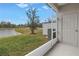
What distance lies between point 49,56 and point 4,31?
523mm

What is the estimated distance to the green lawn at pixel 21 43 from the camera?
1.94 metres

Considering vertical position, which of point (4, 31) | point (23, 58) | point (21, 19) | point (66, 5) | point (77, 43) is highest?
point (66, 5)

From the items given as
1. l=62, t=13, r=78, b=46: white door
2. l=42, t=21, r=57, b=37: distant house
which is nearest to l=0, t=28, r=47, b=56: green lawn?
l=42, t=21, r=57, b=37: distant house

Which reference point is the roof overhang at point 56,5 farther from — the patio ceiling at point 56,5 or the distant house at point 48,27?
the distant house at point 48,27

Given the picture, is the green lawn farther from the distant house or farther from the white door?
the white door

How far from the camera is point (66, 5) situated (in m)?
1.93

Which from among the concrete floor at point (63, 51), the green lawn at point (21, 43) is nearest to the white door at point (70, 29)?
the concrete floor at point (63, 51)

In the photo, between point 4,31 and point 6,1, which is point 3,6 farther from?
point 4,31

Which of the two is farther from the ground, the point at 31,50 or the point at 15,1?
the point at 15,1

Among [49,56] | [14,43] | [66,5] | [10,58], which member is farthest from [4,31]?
[66,5]

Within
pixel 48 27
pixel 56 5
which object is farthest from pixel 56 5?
pixel 48 27

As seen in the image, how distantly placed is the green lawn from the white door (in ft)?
0.75

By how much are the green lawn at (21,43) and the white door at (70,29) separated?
0.75 ft

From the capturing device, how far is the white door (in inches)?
76.6
